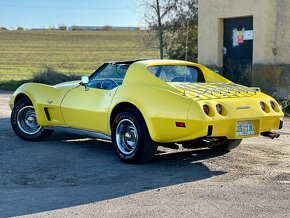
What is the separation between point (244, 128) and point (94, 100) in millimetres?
2296

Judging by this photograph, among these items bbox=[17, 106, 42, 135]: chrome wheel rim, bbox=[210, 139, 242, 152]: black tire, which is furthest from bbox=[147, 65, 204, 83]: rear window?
bbox=[17, 106, 42, 135]: chrome wheel rim

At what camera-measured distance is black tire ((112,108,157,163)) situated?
285 inches

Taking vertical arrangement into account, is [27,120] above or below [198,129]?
below

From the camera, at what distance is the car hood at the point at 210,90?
7085 mm

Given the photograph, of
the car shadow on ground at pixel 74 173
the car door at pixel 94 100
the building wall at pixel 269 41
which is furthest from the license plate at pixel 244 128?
the building wall at pixel 269 41

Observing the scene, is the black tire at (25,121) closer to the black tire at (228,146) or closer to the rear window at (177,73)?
the rear window at (177,73)

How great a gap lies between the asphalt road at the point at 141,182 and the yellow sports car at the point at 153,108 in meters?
0.34

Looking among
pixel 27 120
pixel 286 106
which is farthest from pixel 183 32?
pixel 27 120

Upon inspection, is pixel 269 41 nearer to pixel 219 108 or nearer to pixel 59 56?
pixel 219 108

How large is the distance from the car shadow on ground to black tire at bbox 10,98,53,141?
0.16 meters

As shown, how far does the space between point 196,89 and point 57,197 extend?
250 centimetres

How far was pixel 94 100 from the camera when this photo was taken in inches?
320

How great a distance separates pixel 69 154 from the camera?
8094 mm

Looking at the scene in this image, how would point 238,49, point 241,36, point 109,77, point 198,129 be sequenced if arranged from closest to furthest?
point 198,129
point 109,77
point 241,36
point 238,49
